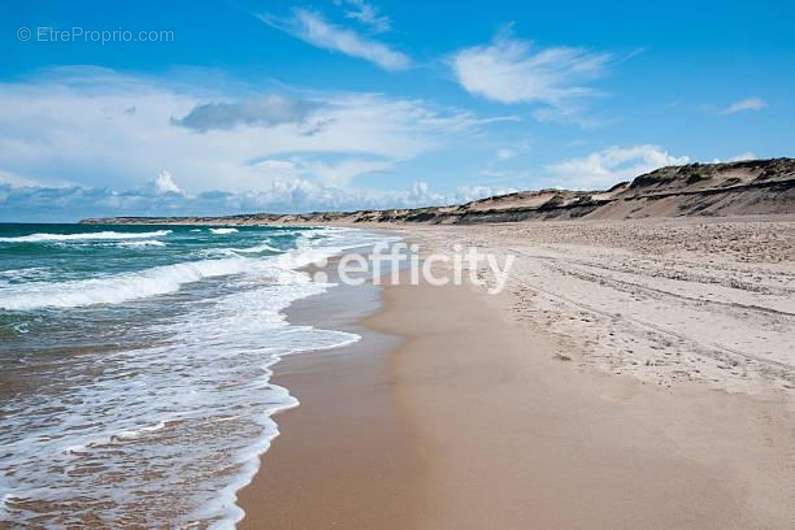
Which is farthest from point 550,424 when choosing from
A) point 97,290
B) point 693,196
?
point 693,196

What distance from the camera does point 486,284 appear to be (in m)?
14.4

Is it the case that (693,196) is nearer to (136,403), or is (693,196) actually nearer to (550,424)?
(550,424)

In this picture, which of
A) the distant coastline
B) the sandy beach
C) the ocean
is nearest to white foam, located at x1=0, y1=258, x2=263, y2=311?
the ocean

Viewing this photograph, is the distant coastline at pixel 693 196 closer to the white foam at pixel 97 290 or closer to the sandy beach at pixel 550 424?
the sandy beach at pixel 550 424

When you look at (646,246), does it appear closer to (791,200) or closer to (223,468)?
(791,200)

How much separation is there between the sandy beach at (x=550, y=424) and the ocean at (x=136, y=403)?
38 cm

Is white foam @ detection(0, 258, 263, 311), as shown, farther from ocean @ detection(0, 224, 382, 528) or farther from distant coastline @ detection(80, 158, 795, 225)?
distant coastline @ detection(80, 158, 795, 225)

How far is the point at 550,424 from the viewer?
464 centimetres

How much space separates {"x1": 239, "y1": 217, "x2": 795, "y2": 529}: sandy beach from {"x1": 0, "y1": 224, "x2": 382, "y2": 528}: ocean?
15.1 inches

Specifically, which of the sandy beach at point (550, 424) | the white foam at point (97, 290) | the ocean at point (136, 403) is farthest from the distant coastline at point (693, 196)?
the ocean at point (136, 403)

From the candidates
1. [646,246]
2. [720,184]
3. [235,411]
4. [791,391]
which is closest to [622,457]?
[791,391]

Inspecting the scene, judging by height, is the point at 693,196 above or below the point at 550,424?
above

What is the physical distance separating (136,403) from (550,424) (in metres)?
4.05

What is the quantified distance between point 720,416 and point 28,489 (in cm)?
520
